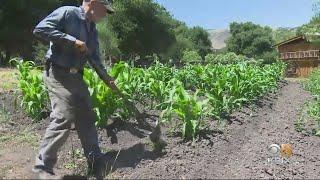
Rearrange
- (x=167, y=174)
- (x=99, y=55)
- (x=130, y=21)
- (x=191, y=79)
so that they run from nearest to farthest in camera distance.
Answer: (x=167, y=174), (x=99, y=55), (x=191, y=79), (x=130, y=21)

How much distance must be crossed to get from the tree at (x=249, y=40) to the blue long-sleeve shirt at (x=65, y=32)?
199ft

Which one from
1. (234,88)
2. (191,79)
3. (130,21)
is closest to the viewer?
(234,88)

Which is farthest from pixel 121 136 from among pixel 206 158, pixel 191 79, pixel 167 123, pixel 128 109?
pixel 191 79

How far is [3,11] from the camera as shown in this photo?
24438 mm

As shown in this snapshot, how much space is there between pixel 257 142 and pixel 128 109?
5.07 feet

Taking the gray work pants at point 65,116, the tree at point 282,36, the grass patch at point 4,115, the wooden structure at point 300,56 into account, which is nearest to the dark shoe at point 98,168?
the gray work pants at point 65,116

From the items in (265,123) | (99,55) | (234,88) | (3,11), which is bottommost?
(265,123)

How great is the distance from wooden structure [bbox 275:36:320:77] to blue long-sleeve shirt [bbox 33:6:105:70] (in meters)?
37.4

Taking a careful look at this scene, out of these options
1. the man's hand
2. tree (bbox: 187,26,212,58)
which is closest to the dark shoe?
the man's hand

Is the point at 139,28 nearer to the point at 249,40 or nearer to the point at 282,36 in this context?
the point at 249,40

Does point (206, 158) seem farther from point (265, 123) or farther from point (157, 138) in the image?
point (265, 123)

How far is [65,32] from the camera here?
445 centimetres

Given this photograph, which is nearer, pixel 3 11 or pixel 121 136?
pixel 121 136

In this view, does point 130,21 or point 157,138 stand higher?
point 130,21
